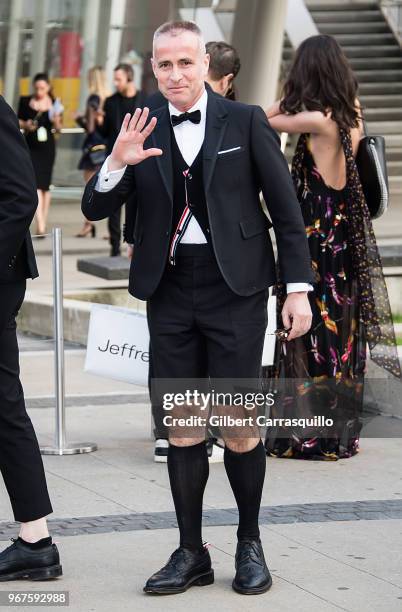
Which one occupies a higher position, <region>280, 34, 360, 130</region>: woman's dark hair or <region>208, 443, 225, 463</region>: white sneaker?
<region>280, 34, 360, 130</region>: woman's dark hair

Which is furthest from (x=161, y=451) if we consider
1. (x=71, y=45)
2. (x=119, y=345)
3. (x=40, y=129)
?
(x=71, y=45)

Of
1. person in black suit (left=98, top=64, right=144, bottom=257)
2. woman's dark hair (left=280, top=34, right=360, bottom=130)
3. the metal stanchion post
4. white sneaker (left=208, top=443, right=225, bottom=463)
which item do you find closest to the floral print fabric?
woman's dark hair (left=280, top=34, right=360, bottom=130)

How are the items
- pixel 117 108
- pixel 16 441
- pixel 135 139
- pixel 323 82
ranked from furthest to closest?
pixel 117 108 → pixel 323 82 → pixel 16 441 → pixel 135 139

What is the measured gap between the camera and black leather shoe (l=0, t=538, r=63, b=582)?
189 inches

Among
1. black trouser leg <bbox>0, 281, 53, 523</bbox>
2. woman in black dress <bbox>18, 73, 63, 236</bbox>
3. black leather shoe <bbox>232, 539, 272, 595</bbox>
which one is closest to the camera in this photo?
black leather shoe <bbox>232, 539, 272, 595</bbox>

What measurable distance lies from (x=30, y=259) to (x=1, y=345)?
1.02 ft

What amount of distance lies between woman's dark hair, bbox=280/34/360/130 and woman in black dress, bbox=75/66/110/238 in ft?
23.3

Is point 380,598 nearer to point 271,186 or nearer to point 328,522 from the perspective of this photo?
point 328,522

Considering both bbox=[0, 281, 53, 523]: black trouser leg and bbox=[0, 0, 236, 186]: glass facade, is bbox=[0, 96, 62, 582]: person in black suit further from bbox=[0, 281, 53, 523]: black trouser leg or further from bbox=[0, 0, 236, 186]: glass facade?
bbox=[0, 0, 236, 186]: glass facade

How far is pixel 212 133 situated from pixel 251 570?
147 cm

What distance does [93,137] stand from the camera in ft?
52.3

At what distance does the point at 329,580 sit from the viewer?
484cm

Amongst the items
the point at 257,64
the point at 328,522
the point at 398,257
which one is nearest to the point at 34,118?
the point at 257,64

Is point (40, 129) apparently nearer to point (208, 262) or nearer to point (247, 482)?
point (208, 262)
